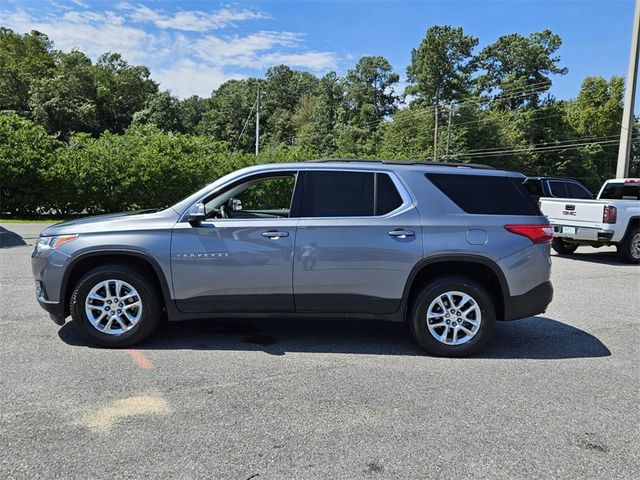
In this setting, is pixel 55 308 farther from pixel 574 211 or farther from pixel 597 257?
pixel 597 257

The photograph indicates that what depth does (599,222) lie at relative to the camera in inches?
427

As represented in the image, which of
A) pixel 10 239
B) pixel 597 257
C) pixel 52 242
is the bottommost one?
pixel 597 257

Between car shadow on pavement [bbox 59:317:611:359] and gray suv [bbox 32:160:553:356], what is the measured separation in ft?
1.11

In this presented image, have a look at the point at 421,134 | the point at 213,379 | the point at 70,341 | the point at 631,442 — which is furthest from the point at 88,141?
the point at 421,134

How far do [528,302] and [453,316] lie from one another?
2.38 ft

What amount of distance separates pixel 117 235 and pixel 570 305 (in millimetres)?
5945

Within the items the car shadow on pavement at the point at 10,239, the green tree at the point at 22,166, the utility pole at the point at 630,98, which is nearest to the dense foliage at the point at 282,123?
the green tree at the point at 22,166

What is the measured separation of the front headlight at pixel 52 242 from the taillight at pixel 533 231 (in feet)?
13.4

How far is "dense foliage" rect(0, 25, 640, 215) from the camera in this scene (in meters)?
20.0

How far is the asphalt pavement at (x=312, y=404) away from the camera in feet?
9.57

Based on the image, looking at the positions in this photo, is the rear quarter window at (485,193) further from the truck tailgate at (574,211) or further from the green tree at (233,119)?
the green tree at (233,119)

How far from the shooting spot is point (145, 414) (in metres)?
3.47

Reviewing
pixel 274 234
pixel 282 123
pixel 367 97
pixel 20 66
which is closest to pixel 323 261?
pixel 274 234

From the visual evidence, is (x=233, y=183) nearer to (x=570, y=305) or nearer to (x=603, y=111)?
(x=570, y=305)
